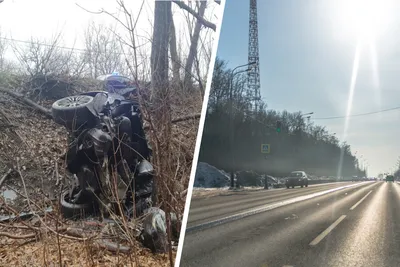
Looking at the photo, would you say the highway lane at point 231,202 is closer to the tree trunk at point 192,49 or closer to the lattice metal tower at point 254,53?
the lattice metal tower at point 254,53

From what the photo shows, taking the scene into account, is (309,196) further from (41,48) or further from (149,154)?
(41,48)

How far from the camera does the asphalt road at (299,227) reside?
665mm

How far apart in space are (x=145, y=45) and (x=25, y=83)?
2124 mm

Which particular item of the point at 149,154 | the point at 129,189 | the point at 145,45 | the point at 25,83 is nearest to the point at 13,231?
the point at 129,189

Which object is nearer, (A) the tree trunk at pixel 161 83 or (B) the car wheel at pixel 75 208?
(A) the tree trunk at pixel 161 83

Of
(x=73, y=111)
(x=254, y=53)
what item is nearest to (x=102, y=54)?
(x=73, y=111)

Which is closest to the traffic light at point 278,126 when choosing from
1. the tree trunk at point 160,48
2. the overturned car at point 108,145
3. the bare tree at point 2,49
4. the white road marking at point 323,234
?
the white road marking at point 323,234

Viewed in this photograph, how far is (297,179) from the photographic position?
85cm

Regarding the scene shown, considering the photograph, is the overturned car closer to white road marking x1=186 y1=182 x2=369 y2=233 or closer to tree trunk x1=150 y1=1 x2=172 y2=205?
tree trunk x1=150 y1=1 x2=172 y2=205

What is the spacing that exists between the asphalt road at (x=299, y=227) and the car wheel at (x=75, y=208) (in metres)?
2.62

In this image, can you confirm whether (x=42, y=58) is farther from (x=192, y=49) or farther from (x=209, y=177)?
(x=209, y=177)

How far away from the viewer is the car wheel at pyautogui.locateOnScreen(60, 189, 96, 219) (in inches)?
127

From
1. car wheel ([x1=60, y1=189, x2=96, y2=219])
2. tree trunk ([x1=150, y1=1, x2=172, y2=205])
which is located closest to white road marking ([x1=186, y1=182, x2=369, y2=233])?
tree trunk ([x1=150, y1=1, x2=172, y2=205])

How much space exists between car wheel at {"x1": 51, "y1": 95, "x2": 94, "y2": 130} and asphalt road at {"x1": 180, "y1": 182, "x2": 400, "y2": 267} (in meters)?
2.49
